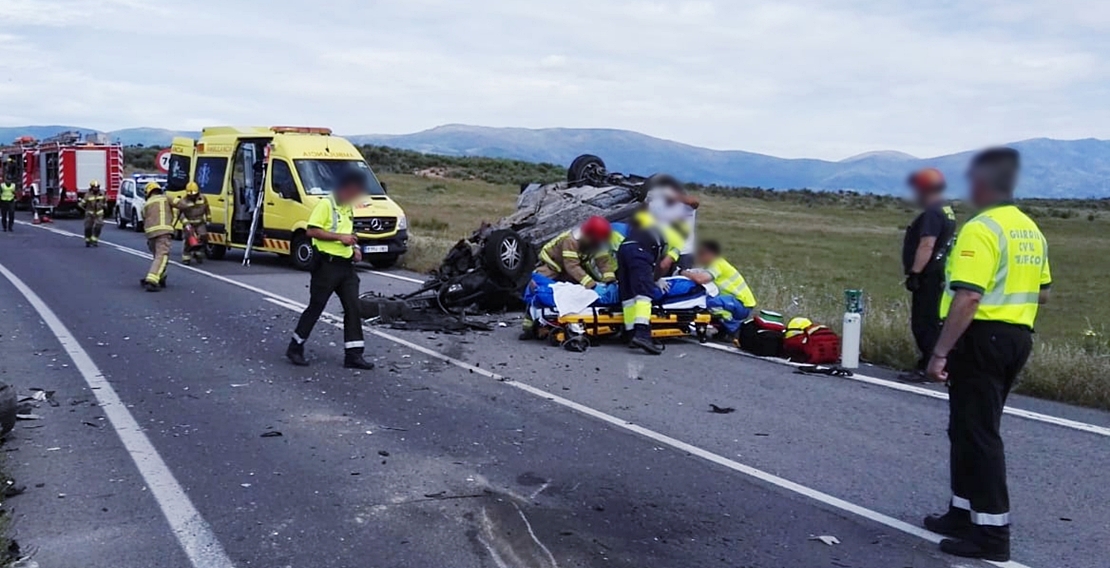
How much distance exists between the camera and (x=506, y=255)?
13.6 metres

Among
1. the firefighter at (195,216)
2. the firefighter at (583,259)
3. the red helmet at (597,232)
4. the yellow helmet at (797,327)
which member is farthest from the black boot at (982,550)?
the firefighter at (195,216)

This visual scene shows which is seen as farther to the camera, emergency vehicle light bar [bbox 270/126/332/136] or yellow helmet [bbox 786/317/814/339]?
emergency vehicle light bar [bbox 270/126/332/136]

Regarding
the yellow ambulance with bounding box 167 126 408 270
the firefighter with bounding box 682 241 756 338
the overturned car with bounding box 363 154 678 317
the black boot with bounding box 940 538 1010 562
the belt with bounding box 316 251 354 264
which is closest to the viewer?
the black boot with bounding box 940 538 1010 562

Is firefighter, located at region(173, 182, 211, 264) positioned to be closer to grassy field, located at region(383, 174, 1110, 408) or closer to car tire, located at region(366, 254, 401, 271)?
car tire, located at region(366, 254, 401, 271)

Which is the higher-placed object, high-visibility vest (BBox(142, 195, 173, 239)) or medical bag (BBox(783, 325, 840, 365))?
high-visibility vest (BBox(142, 195, 173, 239))

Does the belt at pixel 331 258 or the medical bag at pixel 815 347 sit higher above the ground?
the belt at pixel 331 258

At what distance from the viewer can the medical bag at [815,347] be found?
10.2 m

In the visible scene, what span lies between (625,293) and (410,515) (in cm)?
557

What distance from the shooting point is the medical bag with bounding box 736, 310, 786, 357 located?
10.5 m

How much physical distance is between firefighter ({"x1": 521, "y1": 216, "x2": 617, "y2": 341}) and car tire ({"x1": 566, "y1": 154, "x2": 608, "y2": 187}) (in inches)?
168

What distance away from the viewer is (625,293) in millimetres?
10766

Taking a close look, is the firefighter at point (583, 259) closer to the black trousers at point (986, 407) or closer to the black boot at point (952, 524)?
the black boot at point (952, 524)

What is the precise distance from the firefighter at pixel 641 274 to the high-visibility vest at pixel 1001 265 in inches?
220

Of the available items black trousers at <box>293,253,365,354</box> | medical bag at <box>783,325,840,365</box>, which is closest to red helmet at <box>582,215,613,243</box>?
medical bag at <box>783,325,840,365</box>
